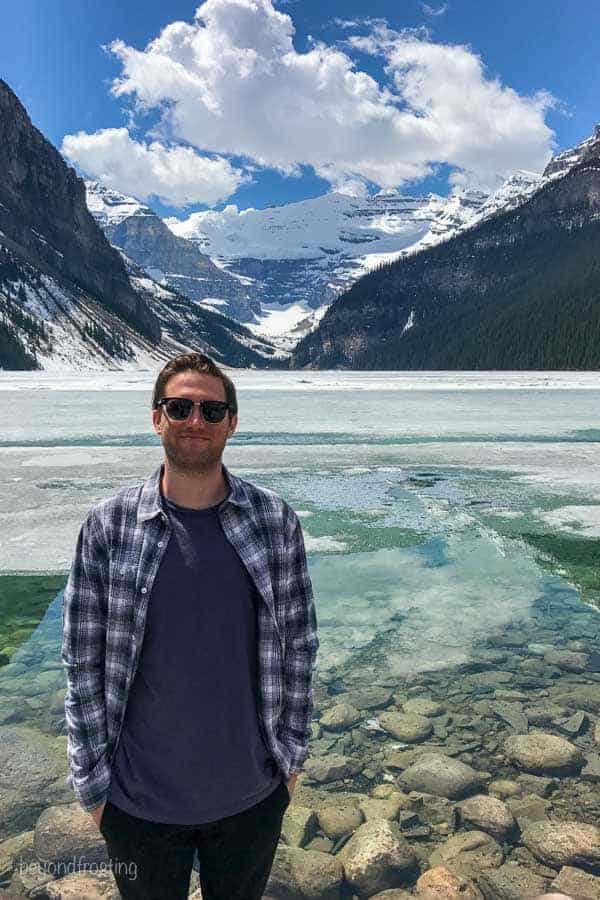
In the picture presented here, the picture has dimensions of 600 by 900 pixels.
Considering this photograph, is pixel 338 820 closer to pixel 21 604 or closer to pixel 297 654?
pixel 297 654

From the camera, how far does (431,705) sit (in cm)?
470

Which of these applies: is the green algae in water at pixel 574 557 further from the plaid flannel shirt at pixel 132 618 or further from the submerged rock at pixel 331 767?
the plaid flannel shirt at pixel 132 618

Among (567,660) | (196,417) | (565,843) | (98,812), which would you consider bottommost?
(565,843)

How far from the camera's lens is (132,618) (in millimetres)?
2402

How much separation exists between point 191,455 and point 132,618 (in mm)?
613

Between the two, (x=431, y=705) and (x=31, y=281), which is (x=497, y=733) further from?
(x=31, y=281)

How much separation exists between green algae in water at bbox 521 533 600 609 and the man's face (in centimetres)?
509

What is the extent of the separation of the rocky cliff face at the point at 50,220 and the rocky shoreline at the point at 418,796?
167 m

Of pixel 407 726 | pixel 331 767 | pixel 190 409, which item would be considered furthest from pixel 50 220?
pixel 190 409

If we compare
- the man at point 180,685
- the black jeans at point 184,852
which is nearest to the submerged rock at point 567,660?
the man at point 180,685

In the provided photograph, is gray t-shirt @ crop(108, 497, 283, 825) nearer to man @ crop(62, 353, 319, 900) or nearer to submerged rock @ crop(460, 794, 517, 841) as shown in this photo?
man @ crop(62, 353, 319, 900)

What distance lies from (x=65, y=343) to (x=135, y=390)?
9933 cm

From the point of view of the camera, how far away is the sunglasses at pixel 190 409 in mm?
2609

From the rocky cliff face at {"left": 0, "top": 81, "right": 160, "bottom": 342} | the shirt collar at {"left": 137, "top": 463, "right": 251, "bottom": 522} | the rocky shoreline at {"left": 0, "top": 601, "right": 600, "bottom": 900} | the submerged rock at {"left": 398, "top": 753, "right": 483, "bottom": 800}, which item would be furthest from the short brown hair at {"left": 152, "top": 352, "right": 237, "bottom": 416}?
the rocky cliff face at {"left": 0, "top": 81, "right": 160, "bottom": 342}
